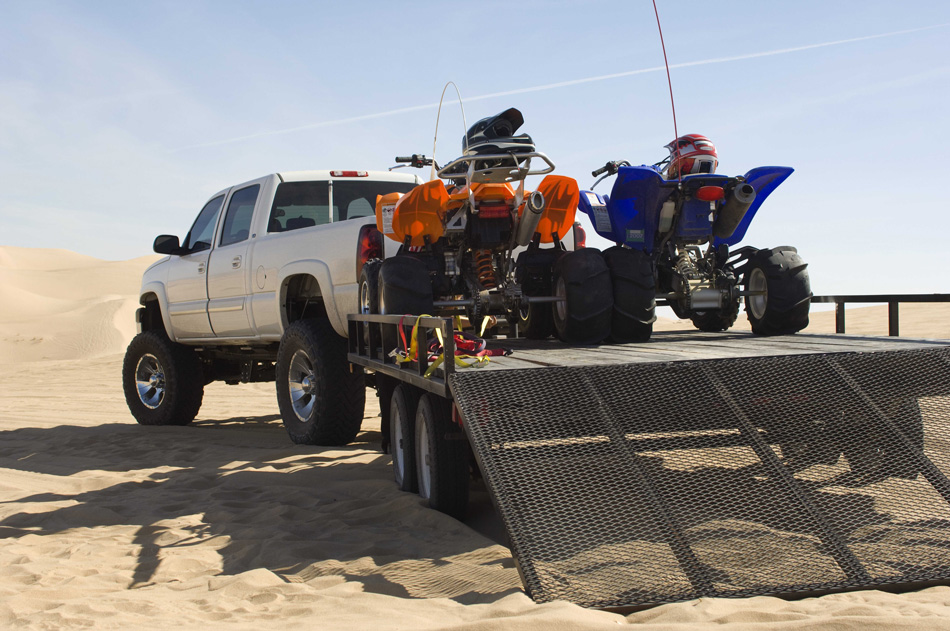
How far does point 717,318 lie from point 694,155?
5.11 feet

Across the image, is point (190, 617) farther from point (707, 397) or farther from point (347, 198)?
point (347, 198)

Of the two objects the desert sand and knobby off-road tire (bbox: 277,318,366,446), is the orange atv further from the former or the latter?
the desert sand

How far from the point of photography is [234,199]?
9156 mm

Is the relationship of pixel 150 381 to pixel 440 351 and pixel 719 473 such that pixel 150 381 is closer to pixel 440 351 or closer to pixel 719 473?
pixel 440 351

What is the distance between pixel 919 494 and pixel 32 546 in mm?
4465

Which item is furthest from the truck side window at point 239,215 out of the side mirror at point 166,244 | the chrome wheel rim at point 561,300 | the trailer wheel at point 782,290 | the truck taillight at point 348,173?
the trailer wheel at point 782,290

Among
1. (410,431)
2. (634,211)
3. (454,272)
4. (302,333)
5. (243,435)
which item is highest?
(634,211)

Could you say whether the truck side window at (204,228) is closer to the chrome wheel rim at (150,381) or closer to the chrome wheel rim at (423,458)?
the chrome wheel rim at (150,381)

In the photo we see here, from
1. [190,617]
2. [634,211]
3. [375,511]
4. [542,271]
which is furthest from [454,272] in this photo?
[190,617]

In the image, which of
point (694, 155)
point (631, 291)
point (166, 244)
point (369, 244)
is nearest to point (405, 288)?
point (369, 244)

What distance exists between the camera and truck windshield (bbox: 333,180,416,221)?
8.66m

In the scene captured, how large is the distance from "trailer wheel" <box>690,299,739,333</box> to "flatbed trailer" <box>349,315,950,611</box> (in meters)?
2.50

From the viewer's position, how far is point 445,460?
16.0 feet

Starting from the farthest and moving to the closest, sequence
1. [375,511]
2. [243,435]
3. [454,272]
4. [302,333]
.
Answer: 1. [243,435]
2. [302,333]
3. [454,272]
4. [375,511]
